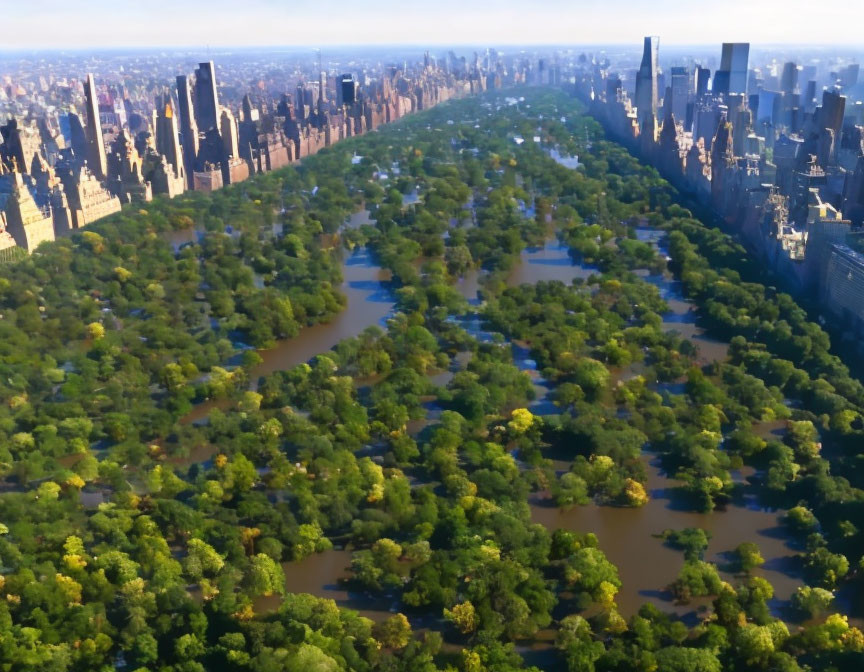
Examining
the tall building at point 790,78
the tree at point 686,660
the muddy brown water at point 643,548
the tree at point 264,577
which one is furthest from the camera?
the tall building at point 790,78

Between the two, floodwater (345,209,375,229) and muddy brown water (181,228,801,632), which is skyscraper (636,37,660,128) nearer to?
floodwater (345,209,375,229)

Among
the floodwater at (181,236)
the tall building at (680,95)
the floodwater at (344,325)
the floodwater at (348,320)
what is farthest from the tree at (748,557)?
the tall building at (680,95)

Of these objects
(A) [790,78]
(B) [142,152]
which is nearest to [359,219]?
(B) [142,152]

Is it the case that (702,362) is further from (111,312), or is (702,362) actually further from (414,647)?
(111,312)

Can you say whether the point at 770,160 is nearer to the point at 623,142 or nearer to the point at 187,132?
the point at 623,142

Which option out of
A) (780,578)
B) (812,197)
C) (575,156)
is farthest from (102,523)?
(575,156)

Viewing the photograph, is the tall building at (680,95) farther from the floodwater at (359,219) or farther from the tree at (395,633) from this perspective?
the tree at (395,633)

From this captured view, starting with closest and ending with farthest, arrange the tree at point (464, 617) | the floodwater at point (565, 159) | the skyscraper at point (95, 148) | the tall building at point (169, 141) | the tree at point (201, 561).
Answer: the tree at point (464, 617)
the tree at point (201, 561)
the skyscraper at point (95, 148)
the tall building at point (169, 141)
the floodwater at point (565, 159)
